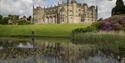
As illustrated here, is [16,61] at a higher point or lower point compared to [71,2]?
lower

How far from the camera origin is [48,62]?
12.0 metres

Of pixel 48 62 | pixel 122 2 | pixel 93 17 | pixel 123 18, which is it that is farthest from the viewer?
pixel 93 17

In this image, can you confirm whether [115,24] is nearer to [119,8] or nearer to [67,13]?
[119,8]

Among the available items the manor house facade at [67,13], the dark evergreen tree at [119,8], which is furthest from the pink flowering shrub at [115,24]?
the manor house facade at [67,13]

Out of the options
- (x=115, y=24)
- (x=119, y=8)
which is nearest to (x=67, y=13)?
(x=119, y=8)

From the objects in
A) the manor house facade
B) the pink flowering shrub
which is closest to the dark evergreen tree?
the pink flowering shrub

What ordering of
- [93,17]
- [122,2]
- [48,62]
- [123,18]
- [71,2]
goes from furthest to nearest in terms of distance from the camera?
[93,17] → [71,2] → [122,2] → [123,18] → [48,62]

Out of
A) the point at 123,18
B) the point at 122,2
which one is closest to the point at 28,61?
the point at 123,18

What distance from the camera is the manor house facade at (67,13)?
3949 inches

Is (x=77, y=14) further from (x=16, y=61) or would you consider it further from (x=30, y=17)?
(x=16, y=61)

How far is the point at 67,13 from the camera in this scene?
101438mm

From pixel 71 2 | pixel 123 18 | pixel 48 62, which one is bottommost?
pixel 48 62

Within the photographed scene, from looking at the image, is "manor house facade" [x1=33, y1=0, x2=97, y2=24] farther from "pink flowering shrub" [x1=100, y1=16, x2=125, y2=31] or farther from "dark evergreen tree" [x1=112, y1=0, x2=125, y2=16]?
"pink flowering shrub" [x1=100, y1=16, x2=125, y2=31]

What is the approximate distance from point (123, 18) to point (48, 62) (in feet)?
90.4
